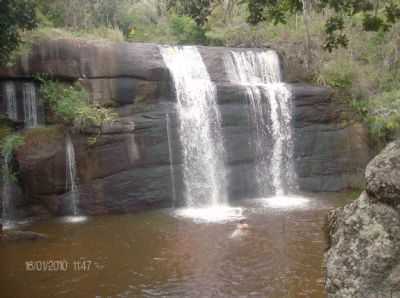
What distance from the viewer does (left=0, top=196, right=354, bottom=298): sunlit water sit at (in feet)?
28.4

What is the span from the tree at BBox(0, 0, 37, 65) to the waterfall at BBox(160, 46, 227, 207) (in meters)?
7.48

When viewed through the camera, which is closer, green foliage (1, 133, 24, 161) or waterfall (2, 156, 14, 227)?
green foliage (1, 133, 24, 161)

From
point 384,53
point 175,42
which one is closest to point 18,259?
point 384,53

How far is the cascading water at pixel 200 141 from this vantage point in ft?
54.0

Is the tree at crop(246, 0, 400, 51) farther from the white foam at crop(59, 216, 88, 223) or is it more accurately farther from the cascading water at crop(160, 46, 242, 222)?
the cascading water at crop(160, 46, 242, 222)

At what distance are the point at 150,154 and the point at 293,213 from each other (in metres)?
5.06

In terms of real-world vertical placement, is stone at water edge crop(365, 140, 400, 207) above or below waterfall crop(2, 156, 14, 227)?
above

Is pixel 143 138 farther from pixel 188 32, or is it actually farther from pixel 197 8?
pixel 188 32

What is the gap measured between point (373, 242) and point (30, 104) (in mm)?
14767

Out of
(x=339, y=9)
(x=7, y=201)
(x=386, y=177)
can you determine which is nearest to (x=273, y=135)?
(x=7, y=201)

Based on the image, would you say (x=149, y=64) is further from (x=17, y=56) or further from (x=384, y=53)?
(x=384, y=53)

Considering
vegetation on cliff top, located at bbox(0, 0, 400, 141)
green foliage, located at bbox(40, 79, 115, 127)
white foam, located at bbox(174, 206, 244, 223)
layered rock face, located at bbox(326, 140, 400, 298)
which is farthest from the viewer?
vegetation on cliff top, located at bbox(0, 0, 400, 141)

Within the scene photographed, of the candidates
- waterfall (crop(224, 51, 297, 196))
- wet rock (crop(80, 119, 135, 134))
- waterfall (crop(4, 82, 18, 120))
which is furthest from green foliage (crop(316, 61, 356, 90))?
waterfall (crop(4, 82, 18, 120))

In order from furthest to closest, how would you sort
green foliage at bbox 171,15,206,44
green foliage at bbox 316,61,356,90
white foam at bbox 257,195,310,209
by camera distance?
1. green foliage at bbox 171,15,206,44
2. green foliage at bbox 316,61,356,90
3. white foam at bbox 257,195,310,209
